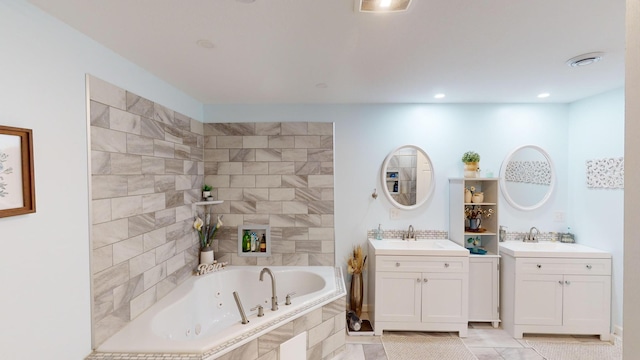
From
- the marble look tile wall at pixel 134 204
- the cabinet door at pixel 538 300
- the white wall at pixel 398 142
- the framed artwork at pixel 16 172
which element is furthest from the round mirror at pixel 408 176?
the framed artwork at pixel 16 172

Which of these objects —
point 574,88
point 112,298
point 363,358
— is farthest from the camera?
point 574,88

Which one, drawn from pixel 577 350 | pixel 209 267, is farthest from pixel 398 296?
pixel 209 267

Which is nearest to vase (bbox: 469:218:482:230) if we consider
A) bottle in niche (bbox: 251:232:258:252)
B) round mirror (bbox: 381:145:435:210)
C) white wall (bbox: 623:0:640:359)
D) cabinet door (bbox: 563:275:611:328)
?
round mirror (bbox: 381:145:435:210)

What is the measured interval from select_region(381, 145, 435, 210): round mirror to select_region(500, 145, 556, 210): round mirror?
2.88ft

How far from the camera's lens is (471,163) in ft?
10.4

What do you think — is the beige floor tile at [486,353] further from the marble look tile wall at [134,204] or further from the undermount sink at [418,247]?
the marble look tile wall at [134,204]

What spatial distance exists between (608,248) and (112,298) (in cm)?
433

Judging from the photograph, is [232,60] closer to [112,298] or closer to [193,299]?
[112,298]

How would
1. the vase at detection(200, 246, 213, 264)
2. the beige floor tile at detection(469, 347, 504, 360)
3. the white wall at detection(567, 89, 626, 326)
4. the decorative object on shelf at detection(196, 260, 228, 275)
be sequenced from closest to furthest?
1. the beige floor tile at detection(469, 347, 504, 360)
2. the white wall at detection(567, 89, 626, 326)
3. the decorative object on shelf at detection(196, 260, 228, 275)
4. the vase at detection(200, 246, 213, 264)

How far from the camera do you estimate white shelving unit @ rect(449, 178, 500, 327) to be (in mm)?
3007

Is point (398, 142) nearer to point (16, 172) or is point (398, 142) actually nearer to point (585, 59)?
point (585, 59)

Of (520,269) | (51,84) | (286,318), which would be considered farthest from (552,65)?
(51,84)

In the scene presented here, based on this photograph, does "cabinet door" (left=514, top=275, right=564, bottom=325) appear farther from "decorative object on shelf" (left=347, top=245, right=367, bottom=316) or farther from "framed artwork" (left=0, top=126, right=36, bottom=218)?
"framed artwork" (left=0, top=126, right=36, bottom=218)

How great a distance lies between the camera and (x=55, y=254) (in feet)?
4.77
